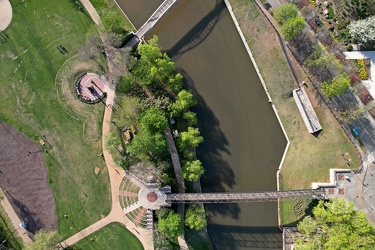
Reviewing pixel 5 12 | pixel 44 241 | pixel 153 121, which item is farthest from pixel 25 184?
pixel 5 12

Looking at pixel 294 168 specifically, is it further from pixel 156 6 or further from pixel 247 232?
pixel 156 6

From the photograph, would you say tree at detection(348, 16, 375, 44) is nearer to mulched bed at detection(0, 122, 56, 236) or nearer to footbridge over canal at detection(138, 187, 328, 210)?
footbridge over canal at detection(138, 187, 328, 210)

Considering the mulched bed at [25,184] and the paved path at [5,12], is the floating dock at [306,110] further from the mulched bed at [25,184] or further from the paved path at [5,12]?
the paved path at [5,12]

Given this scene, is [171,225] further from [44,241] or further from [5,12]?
[5,12]

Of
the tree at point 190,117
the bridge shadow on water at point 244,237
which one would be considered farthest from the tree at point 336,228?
the tree at point 190,117

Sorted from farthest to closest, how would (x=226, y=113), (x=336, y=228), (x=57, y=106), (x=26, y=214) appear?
(x=226, y=113) → (x=57, y=106) → (x=26, y=214) → (x=336, y=228)

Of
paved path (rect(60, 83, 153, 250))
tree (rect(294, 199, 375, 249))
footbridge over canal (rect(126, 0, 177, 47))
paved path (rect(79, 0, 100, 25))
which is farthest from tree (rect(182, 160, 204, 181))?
paved path (rect(79, 0, 100, 25))

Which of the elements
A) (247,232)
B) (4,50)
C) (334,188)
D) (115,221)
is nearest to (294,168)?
(334,188)
